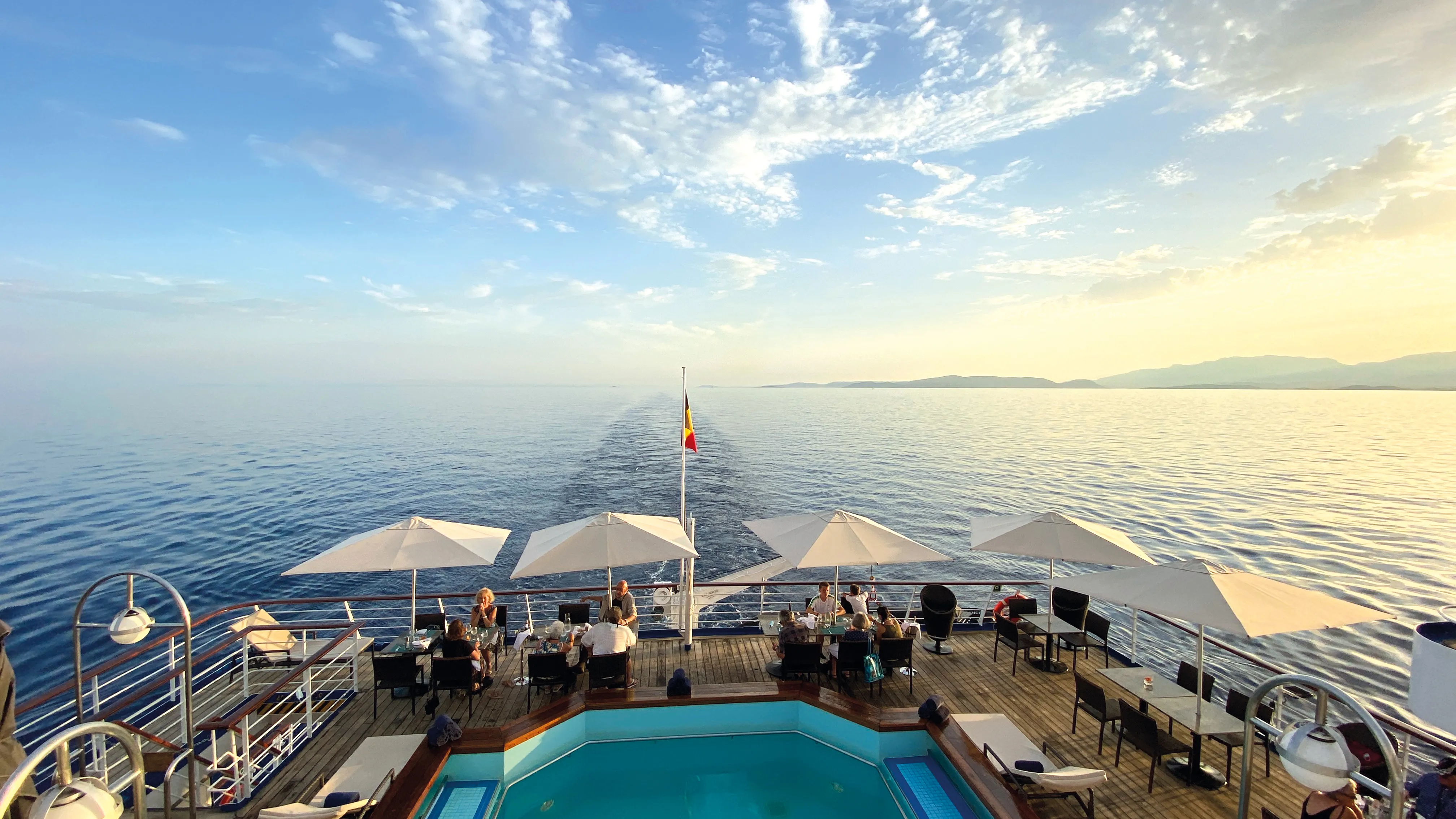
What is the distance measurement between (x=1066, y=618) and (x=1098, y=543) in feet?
6.01

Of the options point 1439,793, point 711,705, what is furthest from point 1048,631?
point 711,705

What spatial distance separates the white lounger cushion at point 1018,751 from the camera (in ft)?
21.0

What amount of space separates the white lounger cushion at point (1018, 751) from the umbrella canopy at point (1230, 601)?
193 centimetres

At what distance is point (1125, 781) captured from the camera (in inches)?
289

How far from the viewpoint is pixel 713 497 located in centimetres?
3681

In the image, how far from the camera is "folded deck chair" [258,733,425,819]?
5887 millimetres

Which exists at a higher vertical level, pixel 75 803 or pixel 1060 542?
pixel 75 803

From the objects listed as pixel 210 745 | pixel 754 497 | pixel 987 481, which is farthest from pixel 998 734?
pixel 987 481

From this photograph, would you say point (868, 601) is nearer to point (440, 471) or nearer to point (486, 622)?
point (486, 622)

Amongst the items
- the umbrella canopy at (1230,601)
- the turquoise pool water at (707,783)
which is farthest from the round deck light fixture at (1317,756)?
the turquoise pool water at (707,783)

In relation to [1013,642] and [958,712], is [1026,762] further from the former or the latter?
[1013,642]

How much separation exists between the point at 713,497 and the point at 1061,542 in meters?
27.4

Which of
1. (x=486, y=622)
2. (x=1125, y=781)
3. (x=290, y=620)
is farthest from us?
(x=290, y=620)

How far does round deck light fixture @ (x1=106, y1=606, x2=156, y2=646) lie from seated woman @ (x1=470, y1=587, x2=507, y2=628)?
5.81 meters
